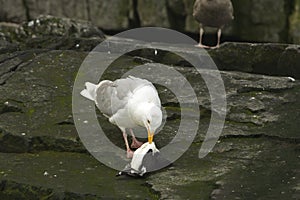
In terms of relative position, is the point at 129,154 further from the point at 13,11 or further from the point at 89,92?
the point at 13,11

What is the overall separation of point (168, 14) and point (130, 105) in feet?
16.8

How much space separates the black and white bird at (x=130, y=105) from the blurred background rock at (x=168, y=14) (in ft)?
15.1

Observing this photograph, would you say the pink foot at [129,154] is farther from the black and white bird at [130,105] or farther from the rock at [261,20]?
the rock at [261,20]

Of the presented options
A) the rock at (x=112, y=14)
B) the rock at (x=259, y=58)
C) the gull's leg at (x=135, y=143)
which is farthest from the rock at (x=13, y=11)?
the gull's leg at (x=135, y=143)

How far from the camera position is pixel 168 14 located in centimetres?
927

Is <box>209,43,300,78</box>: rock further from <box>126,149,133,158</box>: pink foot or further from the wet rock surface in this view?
<box>126,149,133,158</box>: pink foot

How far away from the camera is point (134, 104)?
4.27 meters

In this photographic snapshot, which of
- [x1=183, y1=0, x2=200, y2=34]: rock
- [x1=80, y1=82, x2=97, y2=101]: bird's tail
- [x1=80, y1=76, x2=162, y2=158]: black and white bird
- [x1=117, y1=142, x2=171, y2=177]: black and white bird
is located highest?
[x1=80, y1=76, x2=162, y2=158]: black and white bird

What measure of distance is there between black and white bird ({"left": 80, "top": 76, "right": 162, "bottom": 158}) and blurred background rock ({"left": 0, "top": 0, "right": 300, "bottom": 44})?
15.1 feet

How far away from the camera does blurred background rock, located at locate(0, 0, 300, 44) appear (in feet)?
29.5

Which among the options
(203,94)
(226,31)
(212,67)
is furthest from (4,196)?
(226,31)

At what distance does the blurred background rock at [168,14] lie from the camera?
899 cm

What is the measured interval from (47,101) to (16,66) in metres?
0.75

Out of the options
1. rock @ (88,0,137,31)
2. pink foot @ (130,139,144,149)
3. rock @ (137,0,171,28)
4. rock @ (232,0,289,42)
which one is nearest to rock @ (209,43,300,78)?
pink foot @ (130,139,144,149)
